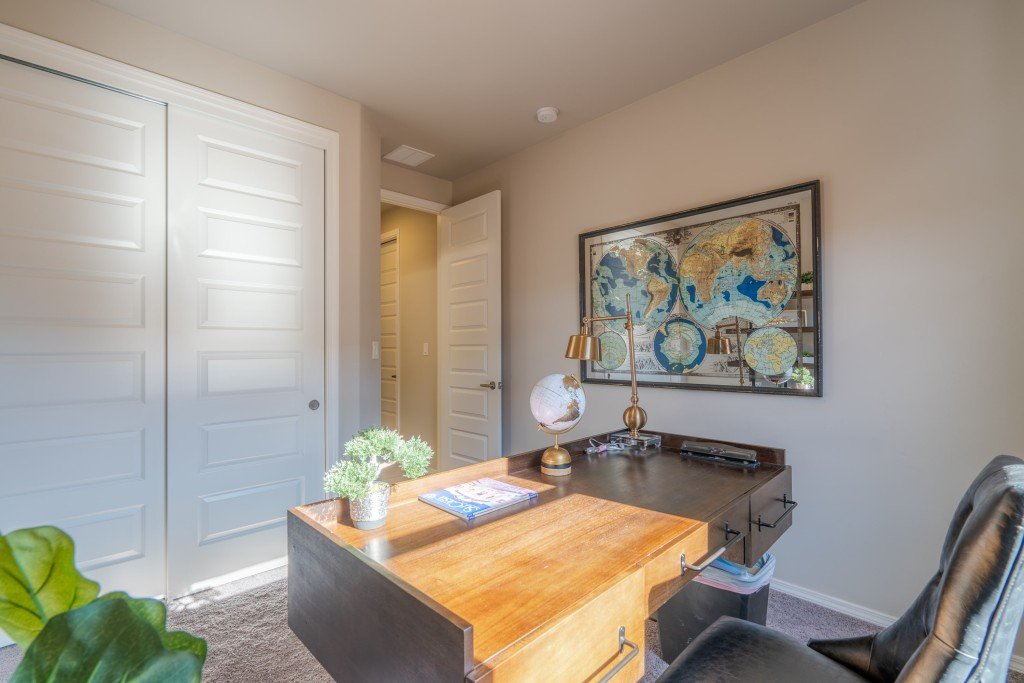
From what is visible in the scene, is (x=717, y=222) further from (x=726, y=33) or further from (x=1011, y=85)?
(x=1011, y=85)

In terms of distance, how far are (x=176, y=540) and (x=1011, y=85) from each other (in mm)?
3984

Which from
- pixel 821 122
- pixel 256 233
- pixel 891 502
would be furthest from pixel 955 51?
pixel 256 233

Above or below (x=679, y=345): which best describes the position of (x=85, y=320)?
above

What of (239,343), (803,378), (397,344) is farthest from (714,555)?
(397,344)

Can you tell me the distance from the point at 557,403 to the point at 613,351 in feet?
4.94

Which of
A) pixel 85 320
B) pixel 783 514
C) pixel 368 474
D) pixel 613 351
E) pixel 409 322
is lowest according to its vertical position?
pixel 783 514

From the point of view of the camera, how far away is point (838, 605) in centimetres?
210

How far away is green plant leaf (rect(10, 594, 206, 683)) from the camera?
0.28 metres

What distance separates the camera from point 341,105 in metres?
2.82

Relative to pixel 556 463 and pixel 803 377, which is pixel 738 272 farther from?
pixel 556 463

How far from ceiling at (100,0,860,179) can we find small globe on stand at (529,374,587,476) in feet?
5.60

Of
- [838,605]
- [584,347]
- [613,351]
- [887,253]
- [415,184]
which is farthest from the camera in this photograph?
[415,184]

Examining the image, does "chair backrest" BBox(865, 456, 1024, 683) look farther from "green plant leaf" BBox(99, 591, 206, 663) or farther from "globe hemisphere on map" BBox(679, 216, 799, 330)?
"globe hemisphere on map" BBox(679, 216, 799, 330)

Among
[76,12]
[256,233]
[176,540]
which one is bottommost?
[176,540]
